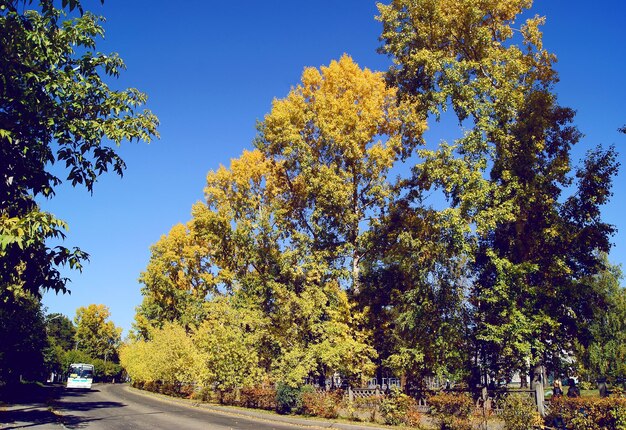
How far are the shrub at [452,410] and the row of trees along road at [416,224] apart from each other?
2.71 metres

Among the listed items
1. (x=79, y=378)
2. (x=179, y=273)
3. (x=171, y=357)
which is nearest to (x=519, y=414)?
(x=171, y=357)

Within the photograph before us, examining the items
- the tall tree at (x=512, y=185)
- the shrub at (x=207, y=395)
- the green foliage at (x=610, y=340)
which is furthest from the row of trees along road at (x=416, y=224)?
the green foliage at (x=610, y=340)

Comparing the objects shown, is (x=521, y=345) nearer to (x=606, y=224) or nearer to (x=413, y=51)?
(x=606, y=224)

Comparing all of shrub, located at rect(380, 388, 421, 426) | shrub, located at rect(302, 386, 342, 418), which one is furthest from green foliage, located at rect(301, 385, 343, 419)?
shrub, located at rect(380, 388, 421, 426)

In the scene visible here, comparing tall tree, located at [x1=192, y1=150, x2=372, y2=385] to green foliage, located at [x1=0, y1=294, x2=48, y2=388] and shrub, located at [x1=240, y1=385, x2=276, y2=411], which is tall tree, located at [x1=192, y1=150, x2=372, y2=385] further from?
green foliage, located at [x1=0, y1=294, x2=48, y2=388]

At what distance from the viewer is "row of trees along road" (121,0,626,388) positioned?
16.4m

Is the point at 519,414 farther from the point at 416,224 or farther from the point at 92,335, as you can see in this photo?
the point at 92,335

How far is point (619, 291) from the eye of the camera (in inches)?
1572

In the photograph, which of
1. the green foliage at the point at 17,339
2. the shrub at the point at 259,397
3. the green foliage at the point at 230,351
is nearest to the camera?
the green foliage at the point at 230,351

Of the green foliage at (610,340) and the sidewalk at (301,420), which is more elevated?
the green foliage at (610,340)

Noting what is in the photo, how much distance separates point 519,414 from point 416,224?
1018cm

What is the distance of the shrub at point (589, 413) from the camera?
432 inches

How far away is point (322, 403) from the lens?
754 inches

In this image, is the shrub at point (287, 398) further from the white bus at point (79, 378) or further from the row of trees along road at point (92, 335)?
the row of trees along road at point (92, 335)
